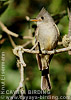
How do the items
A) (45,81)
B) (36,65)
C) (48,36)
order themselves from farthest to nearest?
(36,65) → (45,81) → (48,36)

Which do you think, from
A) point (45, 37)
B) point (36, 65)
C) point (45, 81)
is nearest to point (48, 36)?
point (45, 37)

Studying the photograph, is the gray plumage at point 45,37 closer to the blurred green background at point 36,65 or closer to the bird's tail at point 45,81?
the bird's tail at point 45,81

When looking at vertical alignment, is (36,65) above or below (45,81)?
above

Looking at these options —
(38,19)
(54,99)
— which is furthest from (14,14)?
(54,99)

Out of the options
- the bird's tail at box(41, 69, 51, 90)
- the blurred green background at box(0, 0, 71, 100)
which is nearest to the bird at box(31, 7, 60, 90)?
the bird's tail at box(41, 69, 51, 90)

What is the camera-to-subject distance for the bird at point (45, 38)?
3.30 metres

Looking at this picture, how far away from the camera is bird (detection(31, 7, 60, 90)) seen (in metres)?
3.30

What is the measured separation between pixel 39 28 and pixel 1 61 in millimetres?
1089

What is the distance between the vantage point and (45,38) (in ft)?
11.0

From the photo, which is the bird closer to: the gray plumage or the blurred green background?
the gray plumage

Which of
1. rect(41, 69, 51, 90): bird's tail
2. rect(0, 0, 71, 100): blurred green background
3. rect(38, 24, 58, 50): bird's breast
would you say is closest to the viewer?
rect(38, 24, 58, 50): bird's breast

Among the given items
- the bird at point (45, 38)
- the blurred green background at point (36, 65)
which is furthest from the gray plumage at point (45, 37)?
the blurred green background at point (36, 65)

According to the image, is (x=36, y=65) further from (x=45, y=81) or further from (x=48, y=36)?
(x=48, y=36)

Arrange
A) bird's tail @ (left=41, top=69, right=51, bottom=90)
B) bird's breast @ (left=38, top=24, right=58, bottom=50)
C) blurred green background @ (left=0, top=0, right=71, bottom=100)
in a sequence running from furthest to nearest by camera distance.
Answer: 1. blurred green background @ (left=0, top=0, right=71, bottom=100)
2. bird's tail @ (left=41, top=69, right=51, bottom=90)
3. bird's breast @ (left=38, top=24, right=58, bottom=50)
